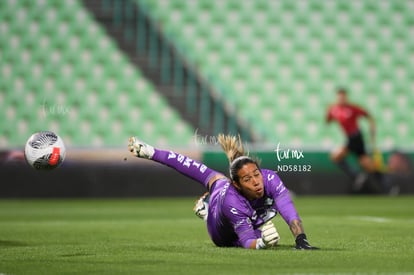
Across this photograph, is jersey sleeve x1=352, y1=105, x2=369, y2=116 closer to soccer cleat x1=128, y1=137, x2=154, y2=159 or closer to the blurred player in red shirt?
the blurred player in red shirt

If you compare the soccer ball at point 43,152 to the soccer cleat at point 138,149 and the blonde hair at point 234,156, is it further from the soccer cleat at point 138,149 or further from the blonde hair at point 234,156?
the blonde hair at point 234,156

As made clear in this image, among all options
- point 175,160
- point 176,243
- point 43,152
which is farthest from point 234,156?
point 43,152

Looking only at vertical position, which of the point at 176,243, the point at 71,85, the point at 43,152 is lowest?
the point at 176,243

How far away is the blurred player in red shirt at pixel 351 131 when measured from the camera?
20.2 m

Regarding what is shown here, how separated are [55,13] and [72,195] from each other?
5492 millimetres

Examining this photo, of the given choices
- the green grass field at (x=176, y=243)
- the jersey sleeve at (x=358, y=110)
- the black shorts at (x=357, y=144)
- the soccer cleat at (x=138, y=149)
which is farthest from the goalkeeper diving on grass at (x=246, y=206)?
the jersey sleeve at (x=358, y=110)

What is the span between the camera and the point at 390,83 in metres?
23.4

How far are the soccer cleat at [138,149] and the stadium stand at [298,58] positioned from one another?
1285 cm

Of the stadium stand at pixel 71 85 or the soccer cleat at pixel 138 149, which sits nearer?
the soccer cleat at pixel 138 149

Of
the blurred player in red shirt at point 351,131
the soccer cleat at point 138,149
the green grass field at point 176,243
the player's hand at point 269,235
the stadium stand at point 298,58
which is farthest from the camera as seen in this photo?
the stadium stand at point 298,58

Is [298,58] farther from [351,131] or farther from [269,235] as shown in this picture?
[269,235]

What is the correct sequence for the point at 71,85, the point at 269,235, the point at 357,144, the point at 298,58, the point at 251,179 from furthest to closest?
the point at 298,58, the point at 71,85, the point at 357,144, the point at 251,179, the point at 269,235

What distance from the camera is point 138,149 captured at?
27.7 ft

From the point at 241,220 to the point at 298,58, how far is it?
15.6m
